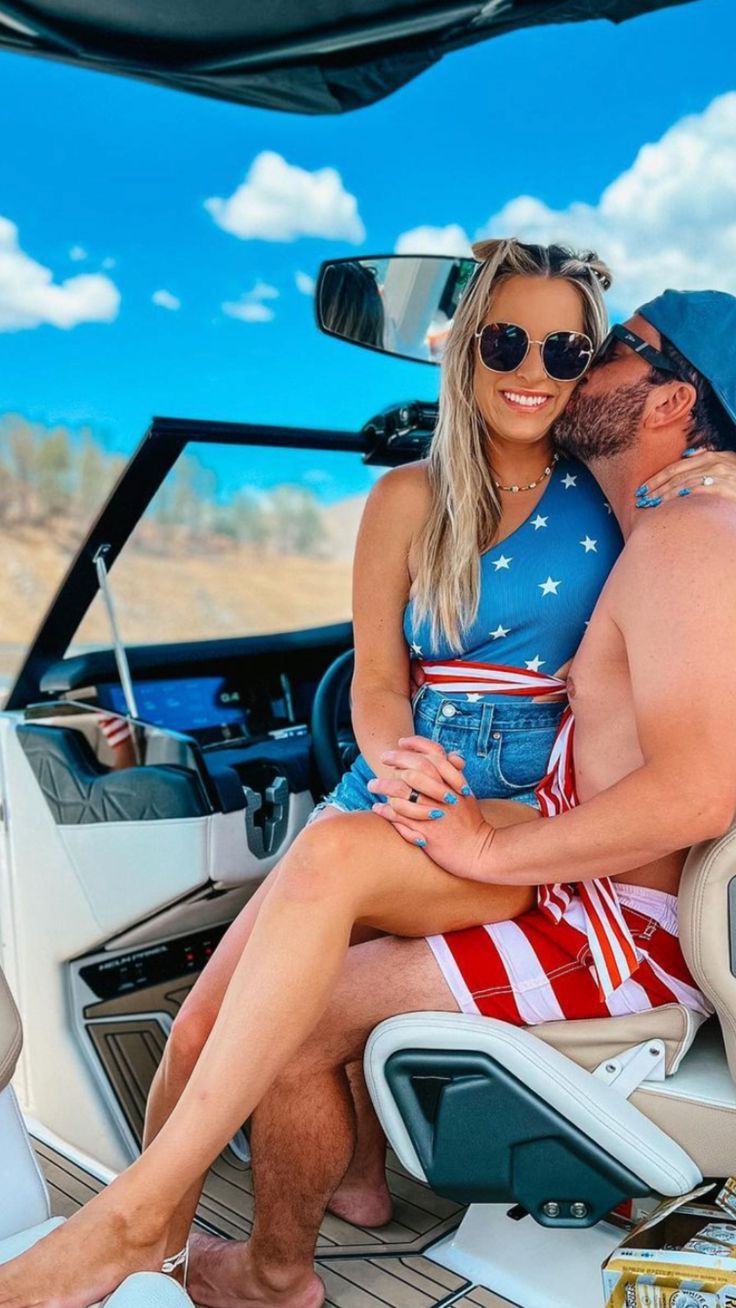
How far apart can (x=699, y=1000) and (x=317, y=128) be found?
11154 millimetres

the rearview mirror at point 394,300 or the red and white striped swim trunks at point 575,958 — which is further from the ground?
the rearview mirror at point 394,300

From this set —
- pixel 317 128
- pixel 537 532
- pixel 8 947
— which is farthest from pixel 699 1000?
pixel 317 128

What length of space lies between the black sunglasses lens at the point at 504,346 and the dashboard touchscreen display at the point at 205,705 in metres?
1.10

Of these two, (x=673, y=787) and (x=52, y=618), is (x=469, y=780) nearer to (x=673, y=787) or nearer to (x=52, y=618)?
(x=673, y=787)

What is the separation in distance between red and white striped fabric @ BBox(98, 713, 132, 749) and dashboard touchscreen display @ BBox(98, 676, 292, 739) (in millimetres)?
207

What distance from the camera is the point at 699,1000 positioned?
1.54 meters

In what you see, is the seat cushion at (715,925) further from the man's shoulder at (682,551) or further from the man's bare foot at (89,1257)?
the man's bare foot at (89,1257)

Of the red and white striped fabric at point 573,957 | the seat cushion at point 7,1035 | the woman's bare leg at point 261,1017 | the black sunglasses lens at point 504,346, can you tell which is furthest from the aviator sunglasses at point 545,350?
the seat cushion at point 7,1035

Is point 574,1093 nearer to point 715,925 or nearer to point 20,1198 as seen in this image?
point 715,925

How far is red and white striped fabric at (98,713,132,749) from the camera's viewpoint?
2.15 metres

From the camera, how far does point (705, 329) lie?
1.61 metres

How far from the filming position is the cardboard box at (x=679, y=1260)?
1.33 metres

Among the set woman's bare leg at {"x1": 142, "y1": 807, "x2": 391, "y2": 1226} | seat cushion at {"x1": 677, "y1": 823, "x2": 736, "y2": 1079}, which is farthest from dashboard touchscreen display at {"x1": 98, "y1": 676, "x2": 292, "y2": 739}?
seat cushion at {"x1": 677, "y1": 823, "x2": 736, "y2": 1079}

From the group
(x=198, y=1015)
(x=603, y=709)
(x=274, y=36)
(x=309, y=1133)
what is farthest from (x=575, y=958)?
(x=274, y=36)
